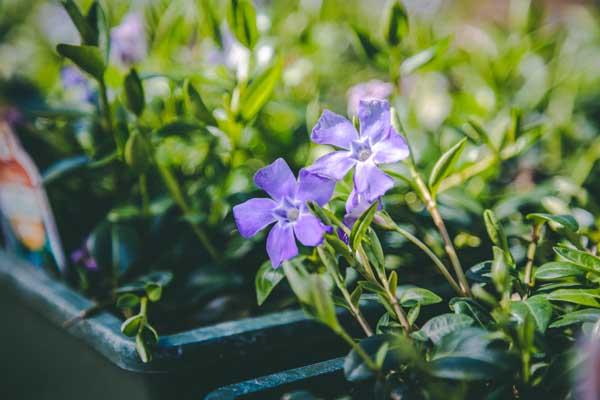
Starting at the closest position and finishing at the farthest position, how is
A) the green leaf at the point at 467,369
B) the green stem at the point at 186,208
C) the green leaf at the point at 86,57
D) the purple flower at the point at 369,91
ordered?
1. the green leaf at the point at 467,369
2. the green leaf at the point at 86,57
3. the green stem at the point at 186,208
4. the purple flower at the point at 369,91

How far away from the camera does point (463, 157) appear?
828mm

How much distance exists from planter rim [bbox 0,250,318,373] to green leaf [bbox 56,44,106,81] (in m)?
0.30

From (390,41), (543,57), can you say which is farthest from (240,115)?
(543,57)

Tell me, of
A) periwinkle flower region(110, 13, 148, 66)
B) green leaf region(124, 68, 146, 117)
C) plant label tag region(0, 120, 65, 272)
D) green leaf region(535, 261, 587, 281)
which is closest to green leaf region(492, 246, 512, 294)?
green leaf region(535, 261, 587, 281)

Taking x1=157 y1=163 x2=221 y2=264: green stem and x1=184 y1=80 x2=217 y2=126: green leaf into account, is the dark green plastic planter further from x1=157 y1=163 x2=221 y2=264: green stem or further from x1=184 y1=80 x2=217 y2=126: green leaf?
x1=184 y1=80 x2=217 y2=126: green leaf

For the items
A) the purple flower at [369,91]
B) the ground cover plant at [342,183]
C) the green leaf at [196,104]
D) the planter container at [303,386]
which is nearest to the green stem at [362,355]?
the ground cover plant at [342,183]

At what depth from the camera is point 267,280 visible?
2.01 ft

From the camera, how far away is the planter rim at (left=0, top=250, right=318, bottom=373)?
0.58 metres

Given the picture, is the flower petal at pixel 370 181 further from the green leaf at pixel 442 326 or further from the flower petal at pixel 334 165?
the green leaf at pixel 442 326

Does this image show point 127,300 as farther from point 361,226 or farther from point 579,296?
point 579,296

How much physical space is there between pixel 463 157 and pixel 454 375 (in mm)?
468

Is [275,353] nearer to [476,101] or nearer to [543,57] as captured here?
[476,101]

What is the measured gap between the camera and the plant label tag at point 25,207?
764 millimetres

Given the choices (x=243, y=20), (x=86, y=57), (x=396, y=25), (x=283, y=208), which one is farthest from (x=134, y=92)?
(x=396, y=25)
